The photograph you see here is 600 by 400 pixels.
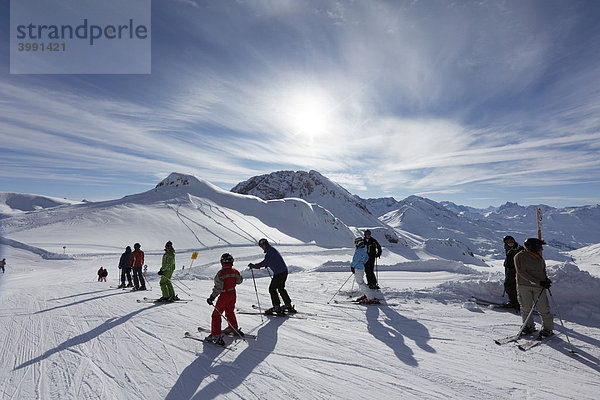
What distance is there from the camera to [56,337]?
20.8 feet

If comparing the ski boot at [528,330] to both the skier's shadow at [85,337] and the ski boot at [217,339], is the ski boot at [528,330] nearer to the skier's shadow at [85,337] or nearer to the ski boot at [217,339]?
the ski boot at [217,339]

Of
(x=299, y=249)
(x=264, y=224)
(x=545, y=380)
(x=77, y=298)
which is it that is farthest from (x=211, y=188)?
(x=545, y=380)

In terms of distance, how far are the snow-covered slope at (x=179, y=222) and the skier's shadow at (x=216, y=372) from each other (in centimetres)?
3297

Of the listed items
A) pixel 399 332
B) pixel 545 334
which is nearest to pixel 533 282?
pixel 545 334

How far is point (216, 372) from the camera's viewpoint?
4797 mm

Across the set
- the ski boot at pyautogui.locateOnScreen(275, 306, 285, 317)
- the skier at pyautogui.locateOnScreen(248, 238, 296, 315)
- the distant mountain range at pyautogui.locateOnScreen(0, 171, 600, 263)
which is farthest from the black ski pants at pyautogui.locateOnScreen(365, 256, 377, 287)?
the distant mountain range at pyautogui.locateOnScreen(0, 171, 600, 263)

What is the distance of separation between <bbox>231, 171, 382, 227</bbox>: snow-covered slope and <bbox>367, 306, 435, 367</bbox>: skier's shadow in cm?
13601

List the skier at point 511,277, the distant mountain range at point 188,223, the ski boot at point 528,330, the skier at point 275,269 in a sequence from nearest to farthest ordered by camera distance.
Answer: the ski boot at point 528,330, the skier at point 275,269, the skier at point 511,277, the distant mountain range at point 188,223

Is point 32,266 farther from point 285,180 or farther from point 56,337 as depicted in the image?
point 285,180

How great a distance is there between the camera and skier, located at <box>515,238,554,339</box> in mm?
5953

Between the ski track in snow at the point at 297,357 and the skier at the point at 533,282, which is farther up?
the skier at the point at 533,282

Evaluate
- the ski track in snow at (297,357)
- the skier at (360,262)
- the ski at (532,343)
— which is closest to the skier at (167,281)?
the ski track in snow at (297,357)

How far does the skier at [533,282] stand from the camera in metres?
5.95

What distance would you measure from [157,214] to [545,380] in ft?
170
